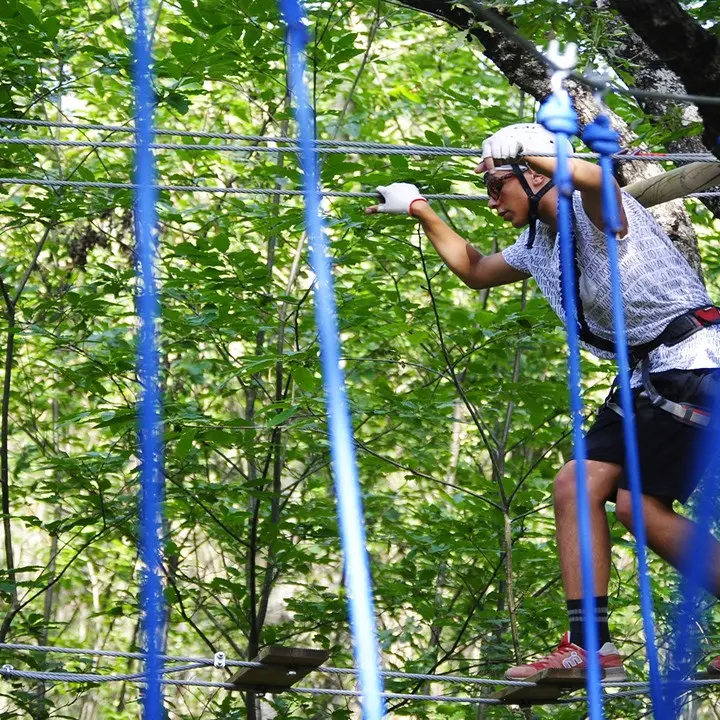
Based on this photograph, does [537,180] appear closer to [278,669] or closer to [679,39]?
[679,39]

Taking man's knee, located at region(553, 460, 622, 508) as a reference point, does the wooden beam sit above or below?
above

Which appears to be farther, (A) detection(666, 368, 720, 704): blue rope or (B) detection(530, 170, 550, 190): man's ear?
(B) detection(530, 170, 550, 190): man's ear

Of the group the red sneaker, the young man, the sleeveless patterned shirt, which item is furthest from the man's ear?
the red sneaker

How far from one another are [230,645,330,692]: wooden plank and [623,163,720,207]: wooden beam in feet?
4.97

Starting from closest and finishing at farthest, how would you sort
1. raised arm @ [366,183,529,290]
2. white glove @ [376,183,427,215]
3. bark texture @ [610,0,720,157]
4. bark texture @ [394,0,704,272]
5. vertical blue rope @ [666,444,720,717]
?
1. vertical blue rope @ [666,444,720,717]
2. bark texture @ [610,0,720,157]
3. raised arm @ [366,183,529,290]
4. white glove @ [376,183,427,215]
5. bark texture @ [394,0,704,272]

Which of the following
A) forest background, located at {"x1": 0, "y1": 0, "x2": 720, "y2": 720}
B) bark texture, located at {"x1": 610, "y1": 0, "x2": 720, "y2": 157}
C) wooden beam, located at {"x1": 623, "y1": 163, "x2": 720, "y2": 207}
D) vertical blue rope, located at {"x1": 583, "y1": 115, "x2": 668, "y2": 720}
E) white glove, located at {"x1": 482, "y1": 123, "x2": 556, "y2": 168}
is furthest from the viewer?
forest background, located at {"x1": 0, "y1": 0, "x2": 720, "y2": 720}

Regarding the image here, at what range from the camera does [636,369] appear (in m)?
3.00

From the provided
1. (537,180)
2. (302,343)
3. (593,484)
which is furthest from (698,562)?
(302,343)

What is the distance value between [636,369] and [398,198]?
89 cm

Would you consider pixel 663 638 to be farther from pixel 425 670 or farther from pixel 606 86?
pixel 606 86

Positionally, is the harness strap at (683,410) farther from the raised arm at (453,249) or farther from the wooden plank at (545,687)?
the wooden plank at (545,687)

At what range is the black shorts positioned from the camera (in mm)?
2910

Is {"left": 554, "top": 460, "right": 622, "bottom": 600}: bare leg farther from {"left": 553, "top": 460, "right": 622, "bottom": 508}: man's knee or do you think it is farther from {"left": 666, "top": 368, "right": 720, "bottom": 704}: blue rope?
{"left": 666, "top": 368, "right": 720, "bottom": 704}: blue rope

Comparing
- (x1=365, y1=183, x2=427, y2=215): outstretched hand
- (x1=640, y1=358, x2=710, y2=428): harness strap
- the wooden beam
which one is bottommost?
(x1=640, y1=358, x2=710, y2=428): harness strap
